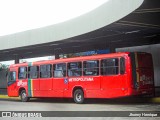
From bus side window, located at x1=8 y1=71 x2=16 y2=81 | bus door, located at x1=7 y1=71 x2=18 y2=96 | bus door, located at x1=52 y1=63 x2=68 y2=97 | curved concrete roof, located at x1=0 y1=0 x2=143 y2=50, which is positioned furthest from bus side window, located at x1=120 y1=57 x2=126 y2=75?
bus side window, located at x1=8 y1=71 x2=16 y2=81

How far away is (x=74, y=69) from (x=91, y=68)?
4.49ft

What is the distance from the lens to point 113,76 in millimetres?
17656

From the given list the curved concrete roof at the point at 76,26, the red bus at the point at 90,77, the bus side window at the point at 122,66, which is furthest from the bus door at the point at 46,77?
the bus side window at the point at 122,66

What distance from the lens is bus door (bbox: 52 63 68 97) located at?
804 inches

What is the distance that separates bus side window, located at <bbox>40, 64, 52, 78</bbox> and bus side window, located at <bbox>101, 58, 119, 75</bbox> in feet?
14.2

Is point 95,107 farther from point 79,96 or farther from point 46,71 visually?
point 46,71

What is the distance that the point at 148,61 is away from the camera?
728 inches

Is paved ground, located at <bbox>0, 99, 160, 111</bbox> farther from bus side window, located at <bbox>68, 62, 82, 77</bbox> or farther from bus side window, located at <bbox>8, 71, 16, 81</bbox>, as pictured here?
bus side window, located at <bbox>8, 71, 16, 81</bbox>

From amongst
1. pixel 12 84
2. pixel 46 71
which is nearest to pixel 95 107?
pixel 46 71

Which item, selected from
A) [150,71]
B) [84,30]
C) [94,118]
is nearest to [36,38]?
[84,30]

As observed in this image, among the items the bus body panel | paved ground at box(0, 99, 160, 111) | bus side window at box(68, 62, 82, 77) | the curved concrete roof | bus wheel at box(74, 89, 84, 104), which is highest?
the curved concrete roof

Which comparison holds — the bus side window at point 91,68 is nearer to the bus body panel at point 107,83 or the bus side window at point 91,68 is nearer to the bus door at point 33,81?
the bus body panel at point 107,83

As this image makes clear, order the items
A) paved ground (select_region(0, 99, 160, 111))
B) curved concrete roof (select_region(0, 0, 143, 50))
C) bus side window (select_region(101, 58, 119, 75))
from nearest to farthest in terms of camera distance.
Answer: paved ground (select_region(0, 99, 160, 111)) < curved concrete roof (select_region(0, 0, 143, 50)) < bus side window (select_region(101, 58, 119, 75))

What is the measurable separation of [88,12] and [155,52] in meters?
6.22
